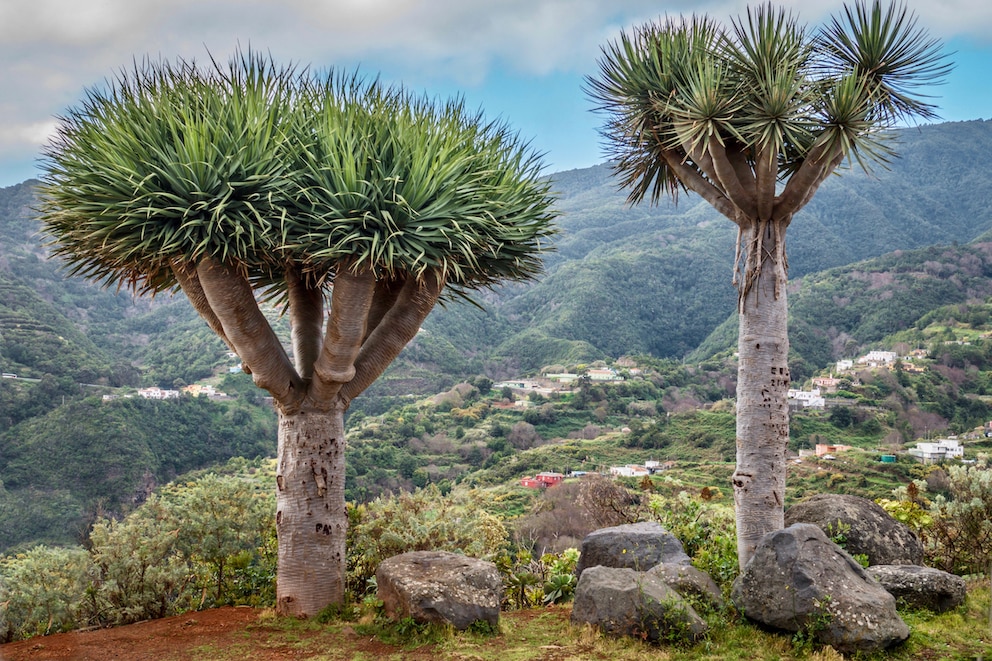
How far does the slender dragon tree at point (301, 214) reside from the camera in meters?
5.51

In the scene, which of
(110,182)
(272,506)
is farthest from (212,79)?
(272,506)

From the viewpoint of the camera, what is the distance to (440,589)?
6086mm

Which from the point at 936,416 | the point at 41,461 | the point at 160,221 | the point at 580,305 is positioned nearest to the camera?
the point at 160,221

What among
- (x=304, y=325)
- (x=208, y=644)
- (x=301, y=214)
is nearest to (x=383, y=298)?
(x=304, y=325)

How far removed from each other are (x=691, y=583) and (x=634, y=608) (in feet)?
2.69

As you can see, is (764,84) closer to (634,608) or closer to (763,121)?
(763,121)

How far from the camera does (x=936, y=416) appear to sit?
32.9 meters

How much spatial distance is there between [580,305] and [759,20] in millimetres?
50280

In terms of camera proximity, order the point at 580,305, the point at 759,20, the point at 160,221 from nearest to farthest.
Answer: the point at 160,221
the point at 759,20
the point at 580,305

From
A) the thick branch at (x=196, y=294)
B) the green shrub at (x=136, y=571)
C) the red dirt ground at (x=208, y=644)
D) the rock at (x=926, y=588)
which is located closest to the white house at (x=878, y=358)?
the rock at (x=926, y=588)

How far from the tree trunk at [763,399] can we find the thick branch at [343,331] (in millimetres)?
3507

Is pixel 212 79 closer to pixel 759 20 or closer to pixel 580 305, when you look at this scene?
pixel 759 20

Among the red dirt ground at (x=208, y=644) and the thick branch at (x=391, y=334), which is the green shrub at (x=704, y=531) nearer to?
the red dirt ground at (x=208, y=644)

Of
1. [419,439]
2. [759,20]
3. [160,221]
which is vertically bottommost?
[419,439]
